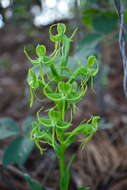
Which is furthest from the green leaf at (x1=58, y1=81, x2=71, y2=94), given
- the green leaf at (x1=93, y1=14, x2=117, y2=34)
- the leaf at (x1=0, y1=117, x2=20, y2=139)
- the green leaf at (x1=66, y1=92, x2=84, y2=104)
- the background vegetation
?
the green leaf at (x1=93, y1=14, x2=117, y2=34)

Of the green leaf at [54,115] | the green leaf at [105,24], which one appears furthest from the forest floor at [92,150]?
the green leaf at [54,115]

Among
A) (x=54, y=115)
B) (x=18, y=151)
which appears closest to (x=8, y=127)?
(x=18, y=151)

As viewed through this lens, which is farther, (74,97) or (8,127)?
(8,127)

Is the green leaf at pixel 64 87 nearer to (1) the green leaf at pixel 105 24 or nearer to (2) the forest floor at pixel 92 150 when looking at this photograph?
(2) the forest floor at pixel 92 150

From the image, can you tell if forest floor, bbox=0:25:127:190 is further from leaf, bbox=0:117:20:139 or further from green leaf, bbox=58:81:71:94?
green leaf, bbox=58:81:71:94

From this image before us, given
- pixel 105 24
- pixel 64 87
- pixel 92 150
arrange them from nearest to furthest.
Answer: pixel 64 87
pixel 105 24
pixel 92 150

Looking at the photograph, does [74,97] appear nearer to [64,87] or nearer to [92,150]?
[64,87]

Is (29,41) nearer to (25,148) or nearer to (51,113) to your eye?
(25,148)

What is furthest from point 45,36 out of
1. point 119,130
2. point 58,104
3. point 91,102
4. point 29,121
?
point 58,104

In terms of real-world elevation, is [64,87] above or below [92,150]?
above
